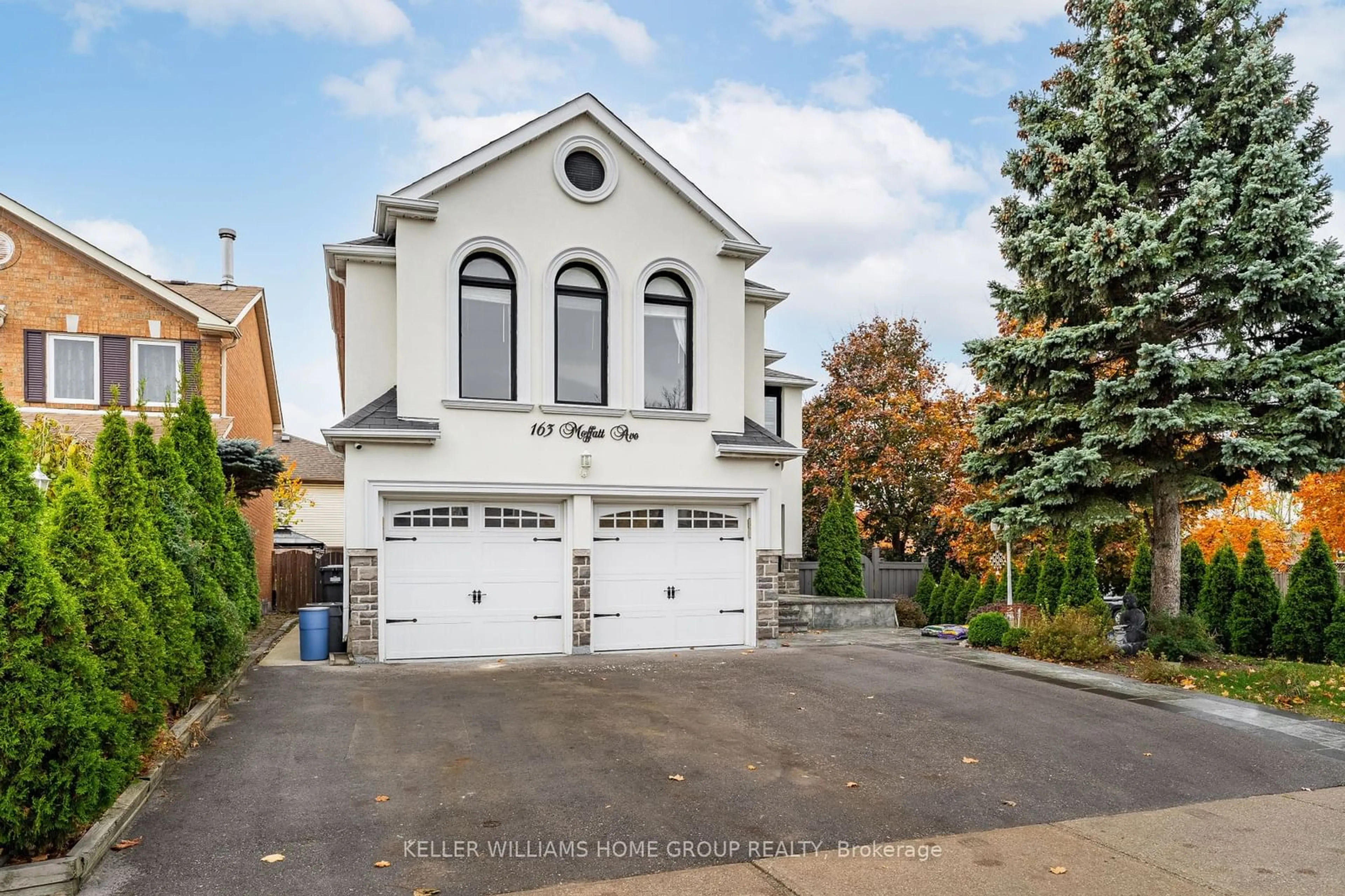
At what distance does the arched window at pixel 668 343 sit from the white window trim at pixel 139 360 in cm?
1039

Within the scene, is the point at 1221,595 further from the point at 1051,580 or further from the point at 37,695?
the point at 37,695

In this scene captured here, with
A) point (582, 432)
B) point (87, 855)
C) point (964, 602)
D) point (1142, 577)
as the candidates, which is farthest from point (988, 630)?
point (87, 855)

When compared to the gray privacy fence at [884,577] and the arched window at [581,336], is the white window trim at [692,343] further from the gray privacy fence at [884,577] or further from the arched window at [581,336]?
the gray privacy fence at [884,577]

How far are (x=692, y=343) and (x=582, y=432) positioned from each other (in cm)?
230

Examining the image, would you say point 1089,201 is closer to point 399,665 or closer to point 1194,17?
point 1194,17

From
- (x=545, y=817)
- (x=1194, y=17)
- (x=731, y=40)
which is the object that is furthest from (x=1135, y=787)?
(x=731, y=40)

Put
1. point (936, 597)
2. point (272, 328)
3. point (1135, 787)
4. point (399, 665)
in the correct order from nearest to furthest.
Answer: point (1135, 787), point (399, 665), point (936, 597), point (272, 328)

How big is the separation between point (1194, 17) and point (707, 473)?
10.4 m

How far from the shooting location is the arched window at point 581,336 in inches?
494

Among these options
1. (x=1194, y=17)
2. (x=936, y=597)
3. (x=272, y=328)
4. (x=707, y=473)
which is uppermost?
(x=1194, y=17)

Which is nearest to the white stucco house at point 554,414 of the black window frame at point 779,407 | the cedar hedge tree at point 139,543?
the cedar hedge tree at point 139,543

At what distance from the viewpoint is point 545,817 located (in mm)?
5340

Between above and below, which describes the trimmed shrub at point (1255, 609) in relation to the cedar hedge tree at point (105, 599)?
below

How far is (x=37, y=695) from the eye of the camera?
Answer: 4.38 metres
